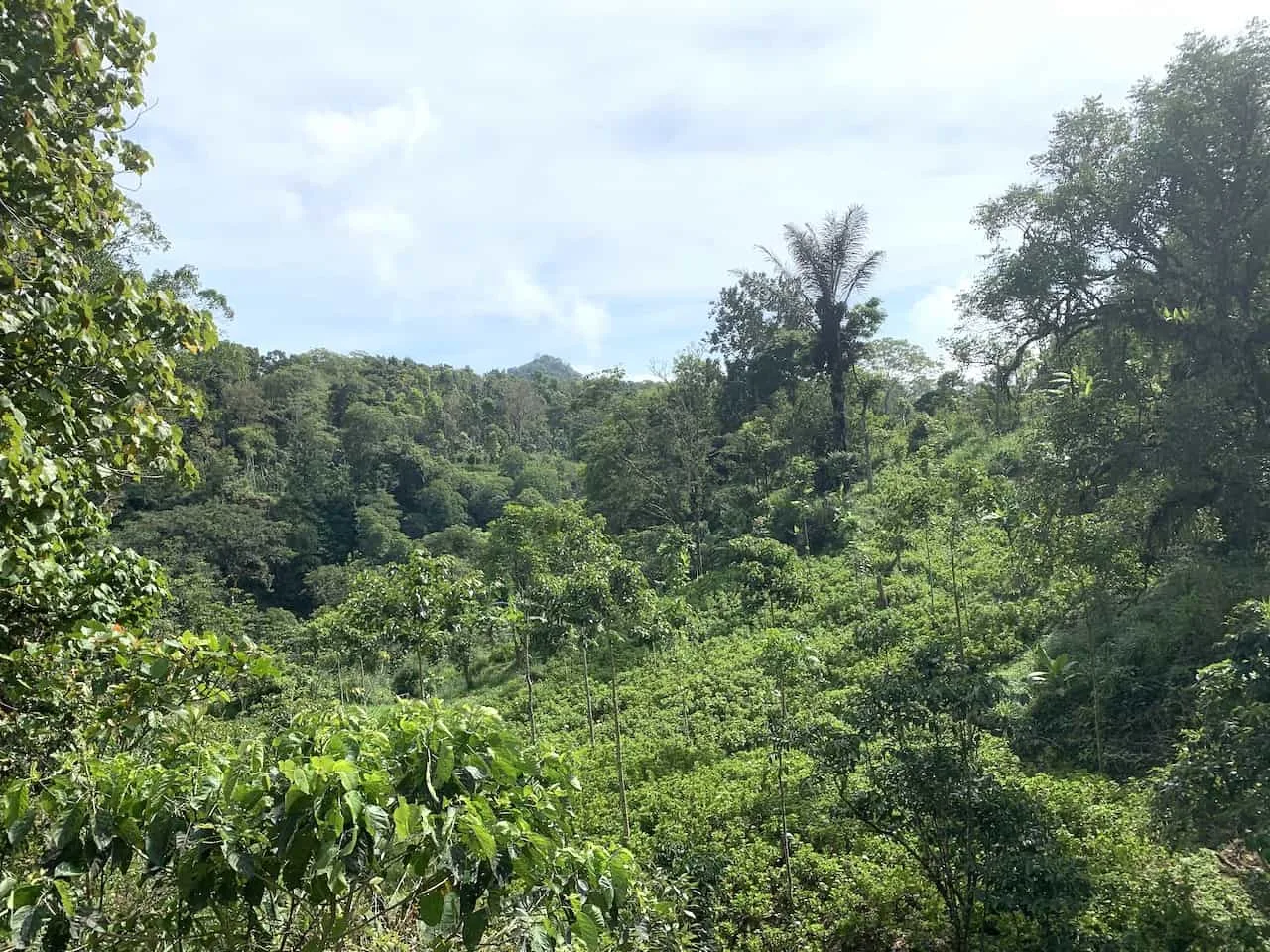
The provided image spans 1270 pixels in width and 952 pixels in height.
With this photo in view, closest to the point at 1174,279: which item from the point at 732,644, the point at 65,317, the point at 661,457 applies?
the point at 732,644

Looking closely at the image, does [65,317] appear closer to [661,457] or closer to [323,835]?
[323,835]

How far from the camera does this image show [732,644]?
1301 centimetres

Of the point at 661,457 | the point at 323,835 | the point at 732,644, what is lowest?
the point at 732,644

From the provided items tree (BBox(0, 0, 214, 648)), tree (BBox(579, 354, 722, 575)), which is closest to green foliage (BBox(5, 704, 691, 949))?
tree (BBox(0, 0, 214, 648))

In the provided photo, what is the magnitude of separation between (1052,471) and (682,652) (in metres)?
6.42

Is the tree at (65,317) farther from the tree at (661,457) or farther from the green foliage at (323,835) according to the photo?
the tree at (661,457)

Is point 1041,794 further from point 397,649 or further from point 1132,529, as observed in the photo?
point 397,649

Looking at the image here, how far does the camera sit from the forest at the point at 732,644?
2023 millimetres

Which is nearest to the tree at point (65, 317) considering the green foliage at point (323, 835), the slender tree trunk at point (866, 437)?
the green foliage at point (323, 835)

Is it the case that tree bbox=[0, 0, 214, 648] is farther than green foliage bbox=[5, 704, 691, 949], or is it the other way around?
tree bbox=[0, 0, 214, 648]

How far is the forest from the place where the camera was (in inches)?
79.7

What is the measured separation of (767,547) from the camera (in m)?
15.6

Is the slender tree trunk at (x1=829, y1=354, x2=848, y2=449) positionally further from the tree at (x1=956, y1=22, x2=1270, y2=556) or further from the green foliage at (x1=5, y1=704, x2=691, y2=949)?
the green foliage at (x1=5, y1=704, x2=691, y2=949)

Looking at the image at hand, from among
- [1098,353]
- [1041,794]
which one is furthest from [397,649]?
[1098,353]
